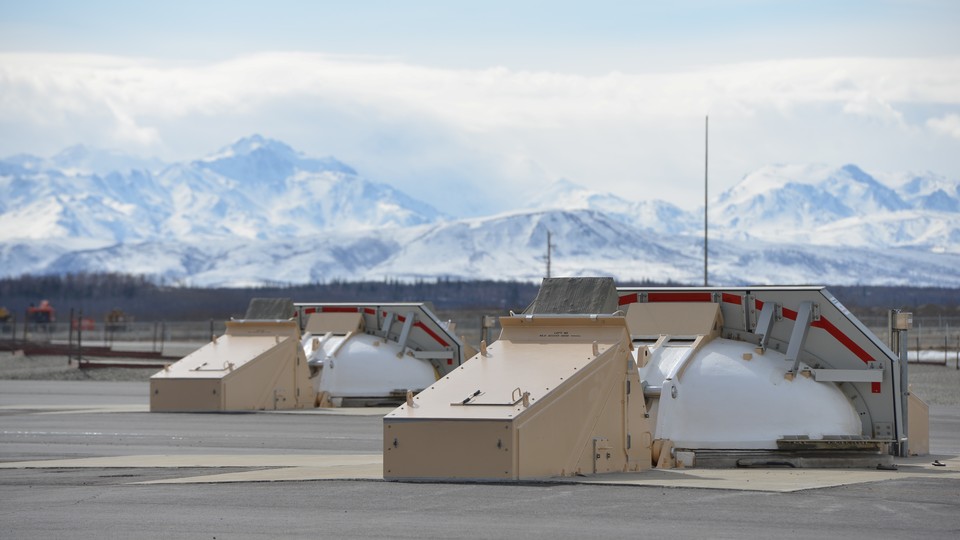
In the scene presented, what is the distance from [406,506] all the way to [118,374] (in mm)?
36367

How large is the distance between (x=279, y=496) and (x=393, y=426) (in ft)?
4.75

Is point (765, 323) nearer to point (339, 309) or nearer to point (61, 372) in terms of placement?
point (339, 309)

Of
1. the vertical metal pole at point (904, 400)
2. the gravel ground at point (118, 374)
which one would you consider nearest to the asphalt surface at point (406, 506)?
the vertical metal pole at point (904, 400)

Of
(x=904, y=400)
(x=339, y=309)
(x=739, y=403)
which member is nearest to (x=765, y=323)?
(x=739, y=403)

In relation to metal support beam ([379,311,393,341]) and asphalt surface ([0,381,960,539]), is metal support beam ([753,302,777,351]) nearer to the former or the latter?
asphalt surface ([0,381,960,539])

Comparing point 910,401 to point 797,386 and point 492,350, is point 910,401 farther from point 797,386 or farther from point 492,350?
point 492,350

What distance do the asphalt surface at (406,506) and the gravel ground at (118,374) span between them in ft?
62.0

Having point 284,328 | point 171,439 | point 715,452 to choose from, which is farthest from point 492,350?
point 284,328

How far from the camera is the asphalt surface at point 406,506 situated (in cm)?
1226

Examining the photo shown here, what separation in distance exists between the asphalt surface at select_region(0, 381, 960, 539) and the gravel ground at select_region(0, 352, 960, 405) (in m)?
18.9

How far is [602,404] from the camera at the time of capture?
16.0 meters

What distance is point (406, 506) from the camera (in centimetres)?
1347

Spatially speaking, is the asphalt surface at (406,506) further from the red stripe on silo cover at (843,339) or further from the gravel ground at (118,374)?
the gravel ground at (118,374)

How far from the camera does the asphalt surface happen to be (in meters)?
12.3
